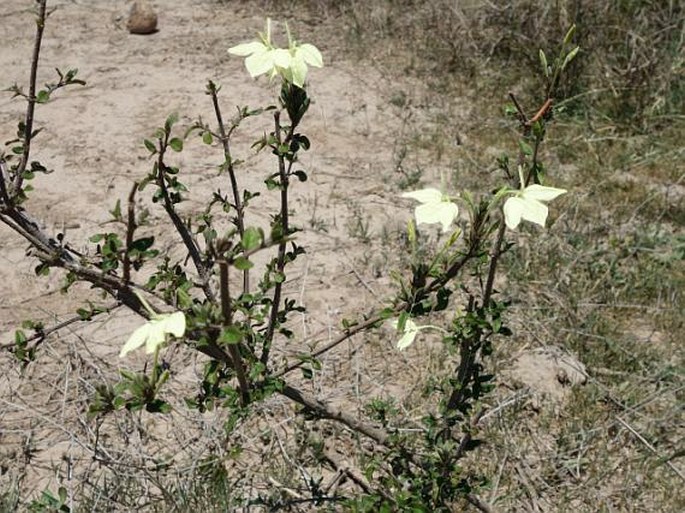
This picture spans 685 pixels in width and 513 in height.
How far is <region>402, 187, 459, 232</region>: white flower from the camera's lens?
4.41 feet

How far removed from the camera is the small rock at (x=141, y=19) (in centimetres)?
517

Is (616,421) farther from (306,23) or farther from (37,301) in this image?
(306,23)

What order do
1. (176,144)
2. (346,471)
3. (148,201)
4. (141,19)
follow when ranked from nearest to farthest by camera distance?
(176,144)
(346,471)
(148,201)
(141,19)

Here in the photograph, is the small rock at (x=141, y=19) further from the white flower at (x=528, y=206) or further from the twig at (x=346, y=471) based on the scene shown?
the white flower at (x=528, y=206)

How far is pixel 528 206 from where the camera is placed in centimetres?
131

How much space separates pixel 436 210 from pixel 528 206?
17cm

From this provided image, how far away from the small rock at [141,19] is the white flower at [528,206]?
4475 millimetres

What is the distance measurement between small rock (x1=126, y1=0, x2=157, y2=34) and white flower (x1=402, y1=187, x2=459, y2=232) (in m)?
4.35

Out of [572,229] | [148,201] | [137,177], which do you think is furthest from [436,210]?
[137,177]

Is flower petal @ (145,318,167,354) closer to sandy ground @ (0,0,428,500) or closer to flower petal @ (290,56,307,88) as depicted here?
flower petal @ (290,56,307,88)

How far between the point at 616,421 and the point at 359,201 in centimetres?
165

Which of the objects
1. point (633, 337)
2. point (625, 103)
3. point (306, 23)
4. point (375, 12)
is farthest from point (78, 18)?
point (633, 337)

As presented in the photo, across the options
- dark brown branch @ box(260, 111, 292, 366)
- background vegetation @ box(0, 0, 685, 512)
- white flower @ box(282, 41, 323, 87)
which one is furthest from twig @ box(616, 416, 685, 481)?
white flower @ box(282, 41, 323, 87)

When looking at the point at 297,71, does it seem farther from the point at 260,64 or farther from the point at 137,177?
the point at 137,177
